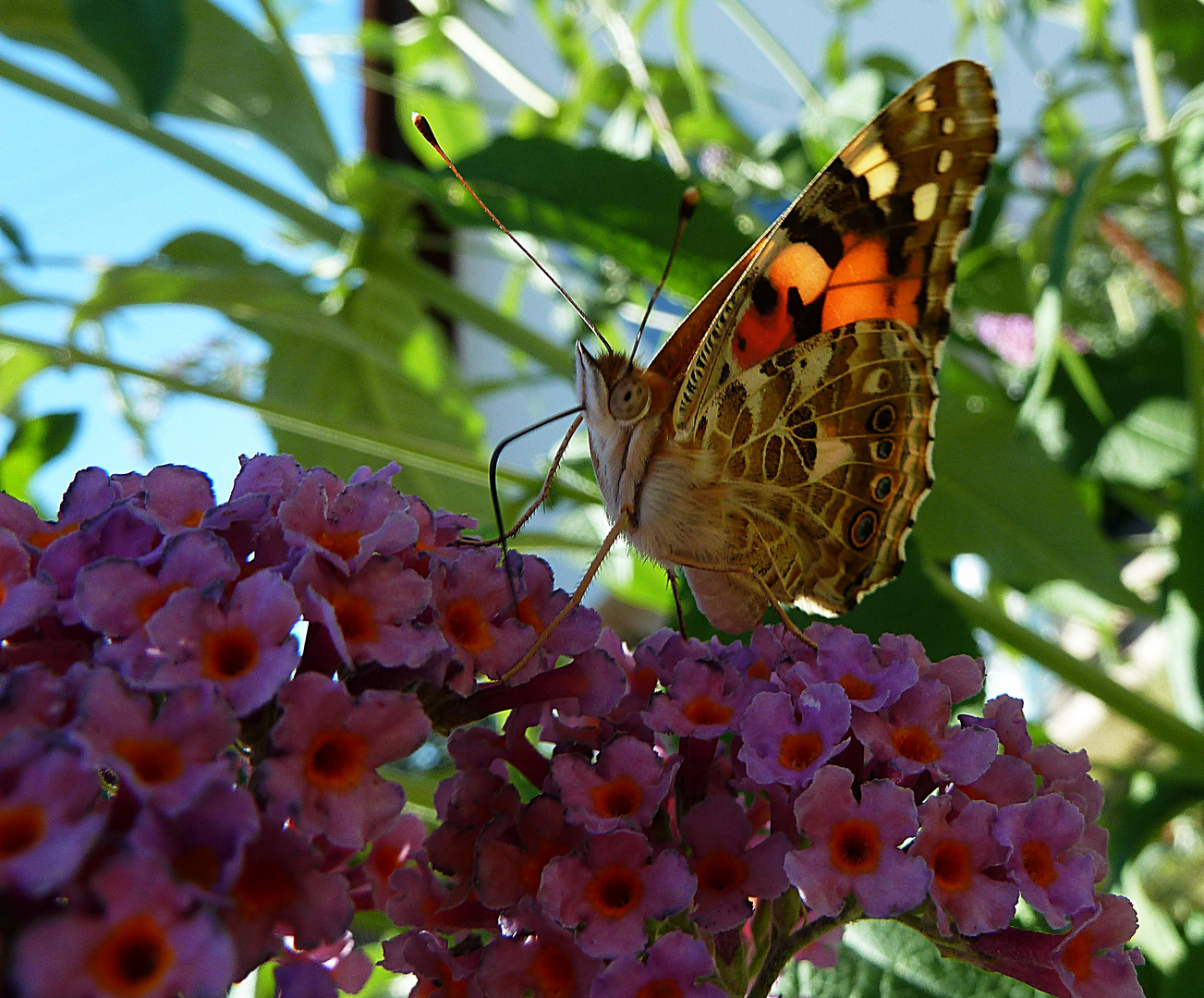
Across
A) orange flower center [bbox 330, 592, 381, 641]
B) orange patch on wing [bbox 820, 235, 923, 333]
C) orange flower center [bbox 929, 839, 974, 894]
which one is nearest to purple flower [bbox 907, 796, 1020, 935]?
orange flower center [bbox 929, 839, 974, 894]

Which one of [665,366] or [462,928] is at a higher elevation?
[665,366]

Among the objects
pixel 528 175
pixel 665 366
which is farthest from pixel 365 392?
pixel 665 366

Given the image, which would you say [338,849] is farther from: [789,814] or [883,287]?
[883,287]

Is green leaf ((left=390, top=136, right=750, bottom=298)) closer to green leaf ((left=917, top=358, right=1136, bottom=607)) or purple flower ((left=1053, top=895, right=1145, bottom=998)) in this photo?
green leaf ((left=917, top=358, right=1136, bottom=607))

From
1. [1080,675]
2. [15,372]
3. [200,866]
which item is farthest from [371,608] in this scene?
[15,372]

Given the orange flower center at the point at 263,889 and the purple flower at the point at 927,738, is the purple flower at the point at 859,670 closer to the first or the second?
the purple flower at the point at 927,738

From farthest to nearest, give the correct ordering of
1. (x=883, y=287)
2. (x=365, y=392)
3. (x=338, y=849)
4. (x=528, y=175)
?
(x=365, y=392) → (x=528, y=175) → (x=883, y=287) → (x=338, y=849)

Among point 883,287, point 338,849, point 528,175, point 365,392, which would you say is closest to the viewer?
point 338,849
